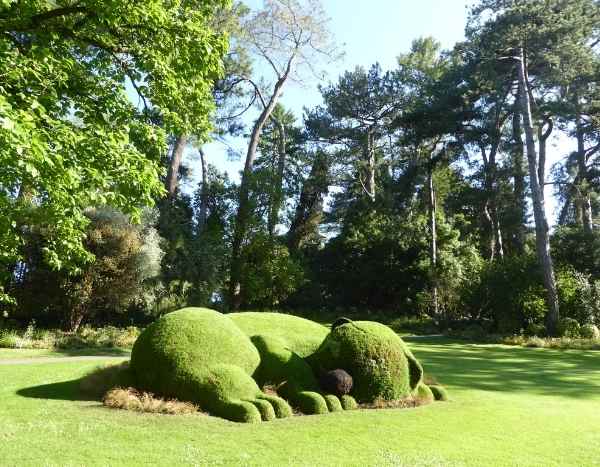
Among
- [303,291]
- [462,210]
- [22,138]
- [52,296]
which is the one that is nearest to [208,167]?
[303,291]

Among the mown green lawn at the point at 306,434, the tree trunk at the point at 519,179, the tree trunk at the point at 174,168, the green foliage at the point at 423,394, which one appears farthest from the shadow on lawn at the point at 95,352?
the tree trunk at the point at 519,179

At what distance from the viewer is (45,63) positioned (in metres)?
7.52

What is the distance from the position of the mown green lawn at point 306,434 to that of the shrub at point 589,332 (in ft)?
45.0

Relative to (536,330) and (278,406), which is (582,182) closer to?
(536,330)

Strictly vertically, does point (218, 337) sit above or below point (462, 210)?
below

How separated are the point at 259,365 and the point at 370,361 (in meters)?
1.95

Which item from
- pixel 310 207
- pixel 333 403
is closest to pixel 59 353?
pixel 333 403

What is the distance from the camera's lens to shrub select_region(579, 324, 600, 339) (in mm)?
22172

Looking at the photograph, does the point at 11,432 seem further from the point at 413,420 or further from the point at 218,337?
the point at 413,420

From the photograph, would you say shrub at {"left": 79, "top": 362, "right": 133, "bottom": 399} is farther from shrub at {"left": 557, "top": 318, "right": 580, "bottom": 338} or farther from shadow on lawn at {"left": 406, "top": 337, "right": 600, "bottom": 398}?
shrub at {"left": 557, "top": 318, "right": 580, "bottom": 338}

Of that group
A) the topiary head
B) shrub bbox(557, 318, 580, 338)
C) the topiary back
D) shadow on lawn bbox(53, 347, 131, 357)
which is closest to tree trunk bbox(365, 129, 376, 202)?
shrub bbox(557, 318, 580, 338)

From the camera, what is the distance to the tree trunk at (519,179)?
3381 centimetres

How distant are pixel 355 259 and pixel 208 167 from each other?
15494mm

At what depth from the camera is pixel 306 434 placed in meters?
6.79
